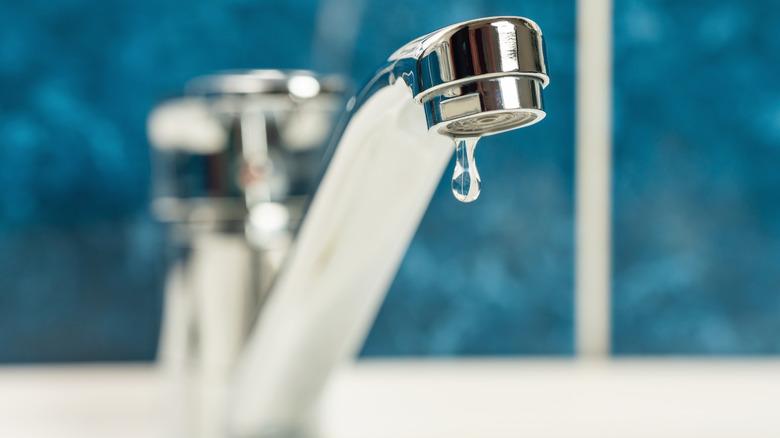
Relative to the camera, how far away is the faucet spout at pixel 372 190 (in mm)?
Answer: 193

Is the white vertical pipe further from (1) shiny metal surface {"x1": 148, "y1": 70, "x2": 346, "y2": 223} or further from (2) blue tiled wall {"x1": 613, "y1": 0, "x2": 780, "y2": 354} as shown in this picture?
(1) shiny metal surface {"x1": 148, "y1": 70, "x2": 346, "y2": 223}

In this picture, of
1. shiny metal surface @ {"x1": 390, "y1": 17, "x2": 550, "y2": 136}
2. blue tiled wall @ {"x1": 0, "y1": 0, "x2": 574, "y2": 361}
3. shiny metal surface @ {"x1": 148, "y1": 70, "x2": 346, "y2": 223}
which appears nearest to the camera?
shiny metal surface @ {"x1": 390, "y1": 17, "x2": 550, "y2": 136}

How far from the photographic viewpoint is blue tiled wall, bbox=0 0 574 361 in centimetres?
50

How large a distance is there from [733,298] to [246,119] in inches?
13.5

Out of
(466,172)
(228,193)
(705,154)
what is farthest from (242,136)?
(705,154)

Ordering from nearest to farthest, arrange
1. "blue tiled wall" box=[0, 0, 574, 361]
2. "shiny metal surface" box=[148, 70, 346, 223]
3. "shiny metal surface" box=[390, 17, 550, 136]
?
"shiny metal surface" box=[390, 17, 550, 136]
"shiny metal surface" box=[148, 70, 346, 223]
"blue tiled wall" box=[0, 0, 574, 361]

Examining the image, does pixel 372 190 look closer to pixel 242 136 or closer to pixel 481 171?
pixel 242 136

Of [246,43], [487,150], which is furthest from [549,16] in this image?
[246,43]

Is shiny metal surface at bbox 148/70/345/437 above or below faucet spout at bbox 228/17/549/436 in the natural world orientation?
above

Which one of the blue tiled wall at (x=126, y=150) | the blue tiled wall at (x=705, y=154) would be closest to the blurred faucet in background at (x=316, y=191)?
the blue tiled wall at (x=126, y=150)

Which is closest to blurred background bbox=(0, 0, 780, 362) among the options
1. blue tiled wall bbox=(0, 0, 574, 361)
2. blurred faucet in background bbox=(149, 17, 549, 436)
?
blue tiled wall bbox=(0, 0, 574, 361)

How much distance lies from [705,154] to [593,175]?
0.07 m

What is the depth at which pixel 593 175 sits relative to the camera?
1.67 ft

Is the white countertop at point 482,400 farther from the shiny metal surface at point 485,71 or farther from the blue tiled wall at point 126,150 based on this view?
the shiny metal surface at point 485,71
